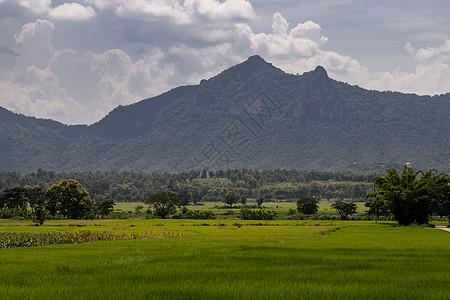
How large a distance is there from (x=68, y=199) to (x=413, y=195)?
67.6 meters

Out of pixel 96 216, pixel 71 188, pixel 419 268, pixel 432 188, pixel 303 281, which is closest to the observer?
pixel 303 281

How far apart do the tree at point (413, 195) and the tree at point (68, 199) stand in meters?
60.2

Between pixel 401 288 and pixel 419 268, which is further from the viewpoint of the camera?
pixel 419 268

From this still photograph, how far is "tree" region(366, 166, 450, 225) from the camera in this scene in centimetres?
7506

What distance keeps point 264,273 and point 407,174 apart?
6482 centimetres

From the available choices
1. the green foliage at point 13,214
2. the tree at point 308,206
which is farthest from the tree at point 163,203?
the tree at point 308,206

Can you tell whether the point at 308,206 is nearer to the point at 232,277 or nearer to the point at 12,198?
the point at 12,198

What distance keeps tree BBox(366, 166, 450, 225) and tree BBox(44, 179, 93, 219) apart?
60.2 m

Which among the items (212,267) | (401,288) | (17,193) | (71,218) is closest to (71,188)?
(71,218)

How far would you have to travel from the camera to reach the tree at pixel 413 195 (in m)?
75.1

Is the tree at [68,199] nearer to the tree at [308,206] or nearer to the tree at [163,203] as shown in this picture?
the tree at [163,203]

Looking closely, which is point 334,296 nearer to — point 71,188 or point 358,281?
point 358,281

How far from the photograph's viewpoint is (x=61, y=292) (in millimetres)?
14703

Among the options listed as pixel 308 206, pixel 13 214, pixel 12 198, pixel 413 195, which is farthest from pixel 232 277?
pixel 12 198
